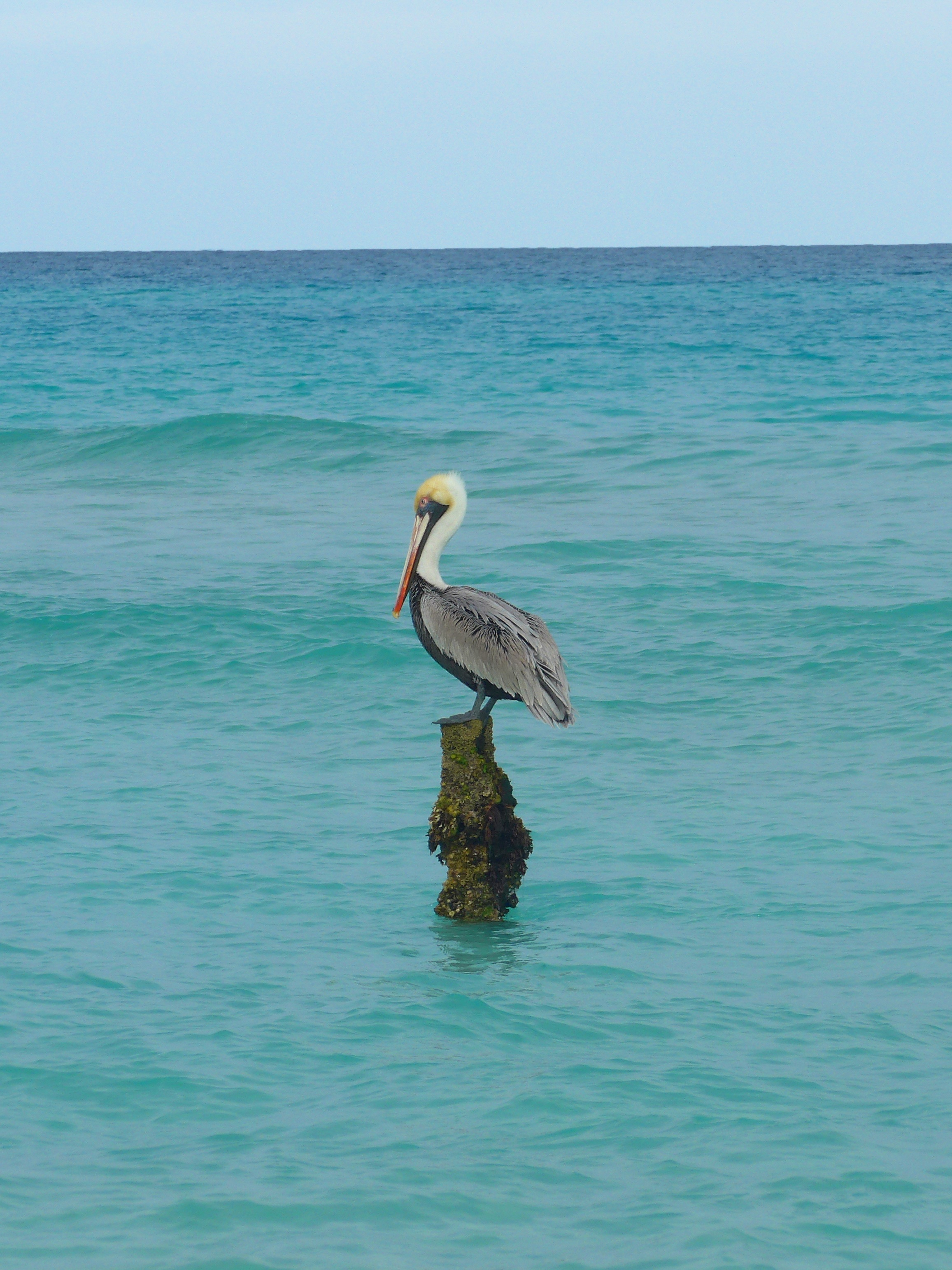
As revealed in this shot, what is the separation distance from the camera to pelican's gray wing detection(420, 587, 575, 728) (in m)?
7.22

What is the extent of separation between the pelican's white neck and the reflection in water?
1.64m

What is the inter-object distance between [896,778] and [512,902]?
120 inches

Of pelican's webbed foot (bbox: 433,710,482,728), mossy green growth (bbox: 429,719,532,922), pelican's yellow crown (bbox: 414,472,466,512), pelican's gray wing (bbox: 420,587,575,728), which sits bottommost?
mossy green growth (bbox: 429,719,532,922)

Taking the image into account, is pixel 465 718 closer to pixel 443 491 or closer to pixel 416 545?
pixel 416 545

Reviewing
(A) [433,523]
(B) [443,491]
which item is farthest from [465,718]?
(B) [443,491]

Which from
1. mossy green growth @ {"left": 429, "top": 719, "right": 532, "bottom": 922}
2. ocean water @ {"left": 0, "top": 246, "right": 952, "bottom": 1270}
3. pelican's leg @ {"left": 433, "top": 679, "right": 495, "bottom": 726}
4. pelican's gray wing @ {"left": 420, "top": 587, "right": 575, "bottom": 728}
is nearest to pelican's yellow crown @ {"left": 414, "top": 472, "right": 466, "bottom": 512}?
pelican's gray wing @ {"left": 420, "top": 587, "right": 575, "bottom": 728}

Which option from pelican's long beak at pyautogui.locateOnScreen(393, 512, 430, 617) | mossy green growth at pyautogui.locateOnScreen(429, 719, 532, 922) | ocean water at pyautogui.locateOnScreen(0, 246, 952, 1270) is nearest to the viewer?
ocean water at pyautogui.locateOnScreen(0, 246, 952, 1270)

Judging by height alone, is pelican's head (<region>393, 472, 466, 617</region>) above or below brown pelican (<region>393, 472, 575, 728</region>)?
above

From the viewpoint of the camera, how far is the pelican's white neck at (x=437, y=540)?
761 centimetres

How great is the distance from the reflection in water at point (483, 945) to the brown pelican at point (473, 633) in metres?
1.01

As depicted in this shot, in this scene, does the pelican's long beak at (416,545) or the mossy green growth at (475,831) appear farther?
the pelican's long beak at (416,545)

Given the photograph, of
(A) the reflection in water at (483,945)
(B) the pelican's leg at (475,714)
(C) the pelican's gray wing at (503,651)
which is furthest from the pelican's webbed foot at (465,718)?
(A) the reflection in water at (483,945)

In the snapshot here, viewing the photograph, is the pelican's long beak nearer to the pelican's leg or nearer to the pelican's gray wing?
the pelican's gray wing

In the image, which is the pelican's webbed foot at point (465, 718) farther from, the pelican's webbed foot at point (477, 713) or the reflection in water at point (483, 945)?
the reflection in water at point (483, 945)
